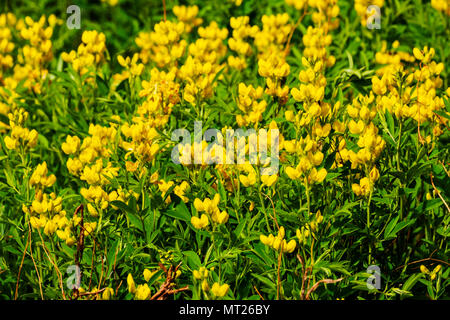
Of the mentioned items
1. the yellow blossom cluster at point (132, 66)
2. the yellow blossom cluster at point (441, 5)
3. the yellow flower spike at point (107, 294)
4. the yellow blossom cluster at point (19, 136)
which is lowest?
the yellow flower spike at point (107, 294)

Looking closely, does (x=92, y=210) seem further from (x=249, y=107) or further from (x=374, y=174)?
(x=374, y=174)

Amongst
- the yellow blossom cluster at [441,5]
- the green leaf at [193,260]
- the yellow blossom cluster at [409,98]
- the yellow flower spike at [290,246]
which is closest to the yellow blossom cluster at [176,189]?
the green leaf at [193,260]

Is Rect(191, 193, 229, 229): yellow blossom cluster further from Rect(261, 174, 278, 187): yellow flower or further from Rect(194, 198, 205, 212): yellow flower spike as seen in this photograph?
Rect(261, 174, 278, 187): yellow flower

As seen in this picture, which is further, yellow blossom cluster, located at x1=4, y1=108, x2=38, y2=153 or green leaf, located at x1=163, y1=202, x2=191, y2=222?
yellow blossom cluster, located at x1=4, y1=108, x2=38, y2=153

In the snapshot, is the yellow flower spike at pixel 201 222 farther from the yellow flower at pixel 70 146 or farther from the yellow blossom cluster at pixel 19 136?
the yellow blossom cluster at pixel 19 136

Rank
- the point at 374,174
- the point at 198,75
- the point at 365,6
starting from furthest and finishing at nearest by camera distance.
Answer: the point at 365,6 → the point at 198,75 → the point at 374,174

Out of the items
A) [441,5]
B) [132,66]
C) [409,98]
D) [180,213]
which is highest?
[441,5]

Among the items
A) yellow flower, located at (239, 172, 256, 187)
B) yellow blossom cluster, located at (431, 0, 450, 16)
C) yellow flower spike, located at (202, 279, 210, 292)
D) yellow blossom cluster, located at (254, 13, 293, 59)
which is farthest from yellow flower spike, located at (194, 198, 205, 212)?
yellow blossom cluster, located at (431, 0, 450, 16)

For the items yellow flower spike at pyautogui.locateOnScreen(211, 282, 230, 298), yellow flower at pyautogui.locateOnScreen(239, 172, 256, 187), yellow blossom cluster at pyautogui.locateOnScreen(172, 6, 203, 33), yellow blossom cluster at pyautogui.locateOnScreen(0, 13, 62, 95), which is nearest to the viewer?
yellow flower spike at pyautogui.locateOnScreen(211, 282, 230, 298)

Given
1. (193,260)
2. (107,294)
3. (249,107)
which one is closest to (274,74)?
(249,107)

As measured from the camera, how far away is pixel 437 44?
3240mm

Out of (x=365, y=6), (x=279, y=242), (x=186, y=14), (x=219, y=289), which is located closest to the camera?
(x=219, y=289)
